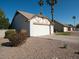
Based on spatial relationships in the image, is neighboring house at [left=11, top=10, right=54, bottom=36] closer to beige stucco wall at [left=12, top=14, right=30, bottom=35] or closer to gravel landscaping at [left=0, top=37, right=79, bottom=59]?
beige stucco wall at [left=12, top=14, right=30, bottom=35]

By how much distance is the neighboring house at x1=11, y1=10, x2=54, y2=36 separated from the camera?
23802mm

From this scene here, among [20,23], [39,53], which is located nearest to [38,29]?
[20,23]

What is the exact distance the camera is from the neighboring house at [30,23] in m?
23.8

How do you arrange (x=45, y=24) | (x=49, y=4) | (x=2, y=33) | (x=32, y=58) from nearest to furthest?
(x=32, y=58)
(x=2, y=33)
(x=45, y=24)
(x=49, y=4)

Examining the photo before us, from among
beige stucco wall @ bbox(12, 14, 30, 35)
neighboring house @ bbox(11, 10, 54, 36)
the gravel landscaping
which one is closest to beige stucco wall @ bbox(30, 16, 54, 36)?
neighboring house @ bbox(11, 10, 54, 36)

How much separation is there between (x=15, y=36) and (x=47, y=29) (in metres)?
18.4

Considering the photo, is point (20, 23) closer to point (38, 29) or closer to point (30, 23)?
point (30, 23)

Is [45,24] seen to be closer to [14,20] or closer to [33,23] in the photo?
[33,23]

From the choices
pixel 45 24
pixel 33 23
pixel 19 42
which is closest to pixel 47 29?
pixel 45 24

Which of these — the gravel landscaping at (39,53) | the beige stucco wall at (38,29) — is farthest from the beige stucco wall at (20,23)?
the gravel landscaping at (39,53)

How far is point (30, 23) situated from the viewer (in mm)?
23641

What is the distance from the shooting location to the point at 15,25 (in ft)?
87.1

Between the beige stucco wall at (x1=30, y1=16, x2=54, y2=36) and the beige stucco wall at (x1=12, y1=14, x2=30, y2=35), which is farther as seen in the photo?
the beige stucco wall at (x1=30, y1=16, x2=54, y2=36)

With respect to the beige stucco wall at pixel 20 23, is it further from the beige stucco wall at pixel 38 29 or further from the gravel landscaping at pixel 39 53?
the gravel landscaping at pixel 39 53
